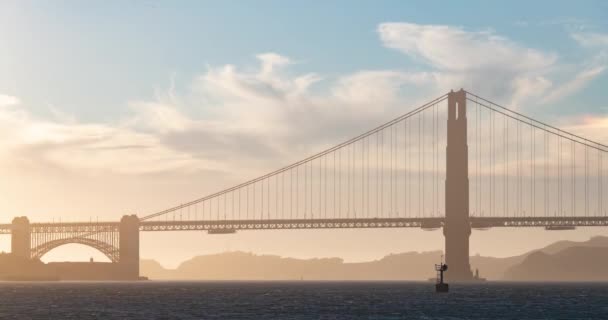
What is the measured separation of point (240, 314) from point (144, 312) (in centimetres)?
1072

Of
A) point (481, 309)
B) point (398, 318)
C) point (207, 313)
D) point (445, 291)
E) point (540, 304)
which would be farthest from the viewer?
point (445, 291)

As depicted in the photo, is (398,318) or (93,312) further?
(93,312)

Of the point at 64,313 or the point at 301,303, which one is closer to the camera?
the point at 64,313

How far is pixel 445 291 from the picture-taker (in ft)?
621

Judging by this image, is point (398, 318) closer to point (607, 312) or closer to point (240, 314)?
point (240, 314)

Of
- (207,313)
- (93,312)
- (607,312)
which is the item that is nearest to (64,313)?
(93,312)

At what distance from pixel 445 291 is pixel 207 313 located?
74525 mm

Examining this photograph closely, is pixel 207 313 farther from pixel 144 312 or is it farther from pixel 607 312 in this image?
pixel 607 312

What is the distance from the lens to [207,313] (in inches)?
4808

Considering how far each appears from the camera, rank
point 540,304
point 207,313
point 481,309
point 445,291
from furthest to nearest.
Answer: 1. point 445,291
2. point 540,304
3. point 481,309
4. point 207,313

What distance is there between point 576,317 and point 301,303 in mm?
40848

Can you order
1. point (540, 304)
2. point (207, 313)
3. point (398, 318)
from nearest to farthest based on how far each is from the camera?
point (398, 318), point (207, 313), point (540, 304)

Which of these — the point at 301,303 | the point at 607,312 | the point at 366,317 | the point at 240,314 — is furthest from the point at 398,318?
the point at 301,303

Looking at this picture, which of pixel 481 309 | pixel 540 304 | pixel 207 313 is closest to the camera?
pixel 207 313
